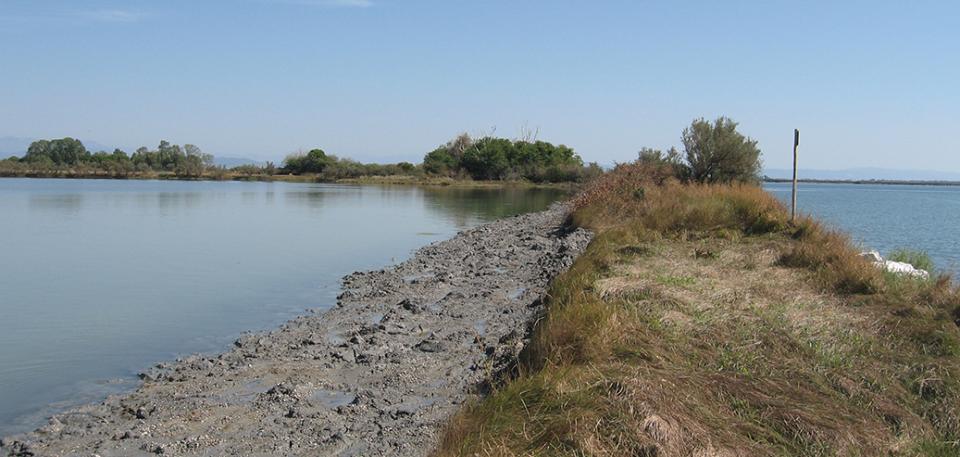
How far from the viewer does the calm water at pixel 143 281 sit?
9.59 meters

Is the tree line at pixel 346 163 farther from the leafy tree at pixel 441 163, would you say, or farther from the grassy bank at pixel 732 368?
the grassy bank at pixel 732 368

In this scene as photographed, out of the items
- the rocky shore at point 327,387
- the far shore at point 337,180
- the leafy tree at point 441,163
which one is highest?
the leafy tree at point 441,163

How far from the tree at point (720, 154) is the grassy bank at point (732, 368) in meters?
20.8

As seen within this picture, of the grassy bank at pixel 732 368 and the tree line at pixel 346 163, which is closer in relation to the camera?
the grassy bank at pixel 732 368

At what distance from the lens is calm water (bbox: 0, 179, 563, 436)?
31.5 feet

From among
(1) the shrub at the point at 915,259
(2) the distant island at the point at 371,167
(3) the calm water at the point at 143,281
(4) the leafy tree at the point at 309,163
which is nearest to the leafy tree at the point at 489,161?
(2) the distant island at the point at 371,167

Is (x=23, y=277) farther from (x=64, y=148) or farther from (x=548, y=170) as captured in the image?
(x=64, y=148)

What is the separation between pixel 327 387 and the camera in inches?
329

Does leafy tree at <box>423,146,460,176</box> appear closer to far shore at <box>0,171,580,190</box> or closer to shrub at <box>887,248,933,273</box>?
far shore at <box>0,171,580,190</box>

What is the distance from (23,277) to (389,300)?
8455mm

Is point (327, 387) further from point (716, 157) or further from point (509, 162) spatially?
point (509, 162)

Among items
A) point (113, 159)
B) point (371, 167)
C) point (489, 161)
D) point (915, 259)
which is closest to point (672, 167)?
point (915, 259)

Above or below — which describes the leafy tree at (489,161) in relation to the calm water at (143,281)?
above

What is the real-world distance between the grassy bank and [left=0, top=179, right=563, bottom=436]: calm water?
4806mm
